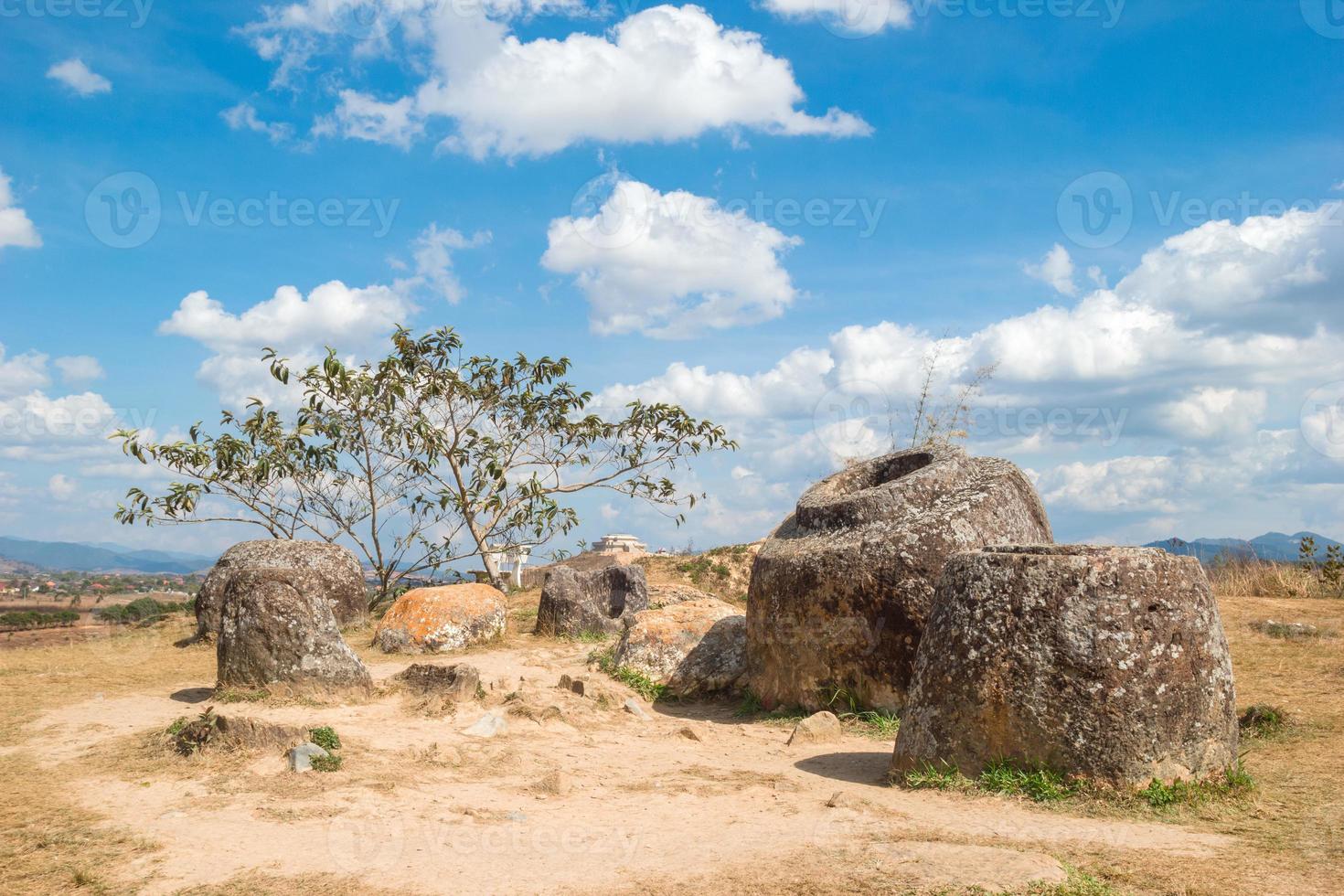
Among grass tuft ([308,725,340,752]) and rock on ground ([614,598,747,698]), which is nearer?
grass tuft ([308,725,340,752])

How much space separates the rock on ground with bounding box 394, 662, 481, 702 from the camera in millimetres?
10305

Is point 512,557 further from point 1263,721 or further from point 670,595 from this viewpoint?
point 1263,721

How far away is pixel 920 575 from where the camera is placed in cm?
899

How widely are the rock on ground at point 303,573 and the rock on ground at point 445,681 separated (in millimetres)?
6633

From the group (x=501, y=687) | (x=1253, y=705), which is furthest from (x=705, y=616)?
(x=1253, y=705)

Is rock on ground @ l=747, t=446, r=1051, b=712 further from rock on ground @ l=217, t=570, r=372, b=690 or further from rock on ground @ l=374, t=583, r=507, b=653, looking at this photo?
rock on ground @ l=374, t=583, r=507, b=653

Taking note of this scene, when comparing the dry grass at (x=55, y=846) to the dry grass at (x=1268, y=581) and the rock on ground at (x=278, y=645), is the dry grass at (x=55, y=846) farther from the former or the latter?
the dry grass at (x=1268, y=581)

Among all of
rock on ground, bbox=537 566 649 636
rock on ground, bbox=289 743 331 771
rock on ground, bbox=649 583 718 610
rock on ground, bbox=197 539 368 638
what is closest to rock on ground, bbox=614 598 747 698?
rock on ground, bbox=649 583 718 610

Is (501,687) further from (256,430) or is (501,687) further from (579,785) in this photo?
(256,430)

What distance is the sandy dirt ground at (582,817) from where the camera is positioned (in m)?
5.20

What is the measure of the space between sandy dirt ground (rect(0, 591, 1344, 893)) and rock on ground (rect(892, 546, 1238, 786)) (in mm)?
408

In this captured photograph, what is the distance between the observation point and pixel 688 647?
12188 millimetres

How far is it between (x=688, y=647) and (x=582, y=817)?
5.71m

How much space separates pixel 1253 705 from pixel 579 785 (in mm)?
6695
